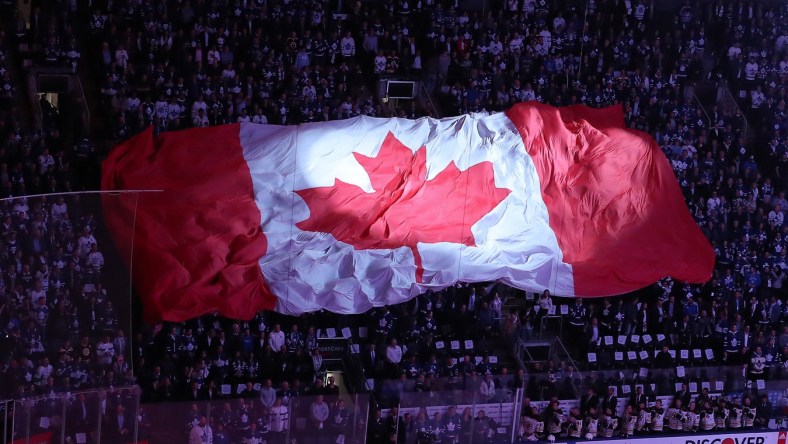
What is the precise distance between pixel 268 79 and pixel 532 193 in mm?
5692

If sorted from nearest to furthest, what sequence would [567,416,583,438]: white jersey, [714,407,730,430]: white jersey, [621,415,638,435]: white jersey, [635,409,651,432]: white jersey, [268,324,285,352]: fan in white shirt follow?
[567,416,583,438]: white jersey, [268,324,285,352]: fan in white shirt, [621,415,638,435]: white jersey, [635,409,651,432]: white jersey, [714,407,730,430]: white jersey

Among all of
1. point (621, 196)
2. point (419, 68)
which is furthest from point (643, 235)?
point (419, 68)

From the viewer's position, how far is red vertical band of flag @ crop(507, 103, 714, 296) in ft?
64.3

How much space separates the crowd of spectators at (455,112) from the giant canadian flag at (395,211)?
1.44m

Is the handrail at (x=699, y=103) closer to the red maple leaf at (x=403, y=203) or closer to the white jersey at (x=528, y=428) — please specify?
the red maple leaf at (x=403, y=203)

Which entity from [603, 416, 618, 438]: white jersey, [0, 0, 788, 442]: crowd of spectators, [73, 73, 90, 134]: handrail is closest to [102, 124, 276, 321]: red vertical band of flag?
[0, 0, 788, 442]: crowd of spectators

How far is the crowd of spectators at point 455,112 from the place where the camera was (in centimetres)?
1909

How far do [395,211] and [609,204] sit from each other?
3.37 meters

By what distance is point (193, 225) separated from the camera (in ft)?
57.5

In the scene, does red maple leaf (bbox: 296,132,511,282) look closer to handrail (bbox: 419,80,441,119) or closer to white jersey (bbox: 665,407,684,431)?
white jersey (bbox: 665,407,684,431)

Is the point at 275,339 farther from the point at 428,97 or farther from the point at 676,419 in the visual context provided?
the point at 428,97

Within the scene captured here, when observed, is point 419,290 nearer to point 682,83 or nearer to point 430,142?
point 430,142

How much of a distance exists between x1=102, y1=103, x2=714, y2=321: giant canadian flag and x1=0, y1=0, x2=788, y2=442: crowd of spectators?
1.44 m

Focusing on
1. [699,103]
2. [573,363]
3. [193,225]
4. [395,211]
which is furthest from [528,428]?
[699,103]
